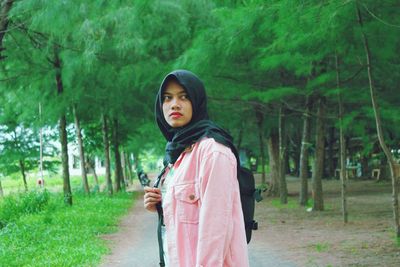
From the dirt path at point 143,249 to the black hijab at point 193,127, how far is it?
5.94 meters

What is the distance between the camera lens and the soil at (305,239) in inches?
345

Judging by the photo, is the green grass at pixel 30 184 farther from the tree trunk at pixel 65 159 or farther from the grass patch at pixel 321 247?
the grass patch at pixel 321 247

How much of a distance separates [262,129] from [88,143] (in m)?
10.6

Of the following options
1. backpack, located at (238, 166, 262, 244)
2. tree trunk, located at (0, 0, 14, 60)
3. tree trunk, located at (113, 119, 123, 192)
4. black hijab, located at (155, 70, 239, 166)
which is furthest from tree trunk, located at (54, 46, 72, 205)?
backpack, located at (238, 166, 262, 244)

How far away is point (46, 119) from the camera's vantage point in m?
18.8

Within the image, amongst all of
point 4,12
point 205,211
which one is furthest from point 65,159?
point 205,211

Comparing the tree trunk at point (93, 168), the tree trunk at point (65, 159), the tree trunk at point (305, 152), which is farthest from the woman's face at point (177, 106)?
the tree trunk at point (93, 168)

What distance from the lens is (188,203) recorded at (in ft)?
8.72

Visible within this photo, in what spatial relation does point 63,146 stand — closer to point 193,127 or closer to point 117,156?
point 117,156

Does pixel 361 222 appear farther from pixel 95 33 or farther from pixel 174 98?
pixel 174 98

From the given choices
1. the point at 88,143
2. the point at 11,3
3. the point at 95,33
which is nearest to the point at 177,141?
the point at 11,3

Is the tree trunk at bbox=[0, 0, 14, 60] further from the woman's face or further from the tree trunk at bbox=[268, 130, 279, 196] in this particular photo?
the tree trunk at bbox=[268, 130, 279, 196]

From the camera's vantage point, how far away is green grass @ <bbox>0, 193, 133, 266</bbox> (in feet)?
28.8

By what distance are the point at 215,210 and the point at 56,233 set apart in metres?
9.56
